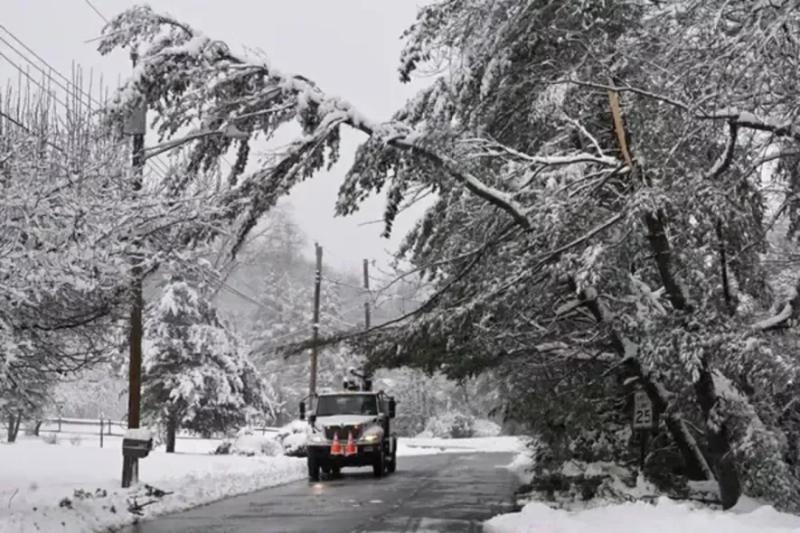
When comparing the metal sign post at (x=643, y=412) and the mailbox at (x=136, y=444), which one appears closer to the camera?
the metal sign post at (x=643, y=412)

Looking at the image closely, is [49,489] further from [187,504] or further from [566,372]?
[566,372]

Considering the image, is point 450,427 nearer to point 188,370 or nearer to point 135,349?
point 188,370

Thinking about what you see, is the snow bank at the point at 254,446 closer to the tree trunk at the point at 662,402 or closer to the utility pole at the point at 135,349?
the utility pole at the point at 135,349

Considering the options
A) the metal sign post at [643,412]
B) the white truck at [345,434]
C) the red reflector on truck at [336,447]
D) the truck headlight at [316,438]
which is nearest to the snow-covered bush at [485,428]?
the white truck at [345,434]

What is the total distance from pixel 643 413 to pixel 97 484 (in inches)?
448

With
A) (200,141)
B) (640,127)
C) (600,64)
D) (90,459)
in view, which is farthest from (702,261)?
(90,459)

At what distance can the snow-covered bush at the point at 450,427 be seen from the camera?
64812 millimetres

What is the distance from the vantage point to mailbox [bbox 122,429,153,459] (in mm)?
15930

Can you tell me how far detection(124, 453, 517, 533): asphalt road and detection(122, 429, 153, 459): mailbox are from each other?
1.69m

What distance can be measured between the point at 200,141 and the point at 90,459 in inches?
780

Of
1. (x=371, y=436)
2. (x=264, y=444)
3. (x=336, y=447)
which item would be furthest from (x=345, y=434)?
(x=264, y=444)

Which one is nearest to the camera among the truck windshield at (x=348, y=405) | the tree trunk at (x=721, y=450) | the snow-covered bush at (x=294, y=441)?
the tree trunk at (x=721, y=450)

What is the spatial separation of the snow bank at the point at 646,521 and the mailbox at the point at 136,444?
Result: 7179mm

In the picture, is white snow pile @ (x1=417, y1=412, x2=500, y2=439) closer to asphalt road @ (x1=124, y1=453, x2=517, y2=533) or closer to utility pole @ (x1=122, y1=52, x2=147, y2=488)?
asphalt road @ (x1=124, y1=453, x2=517, y2=533)
